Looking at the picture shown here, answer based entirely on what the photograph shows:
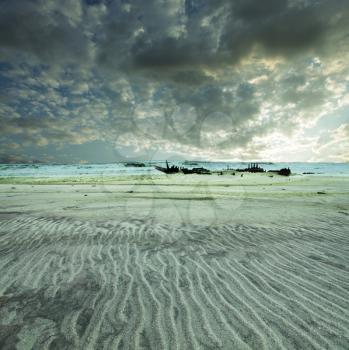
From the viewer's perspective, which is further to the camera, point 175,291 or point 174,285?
point 174,285

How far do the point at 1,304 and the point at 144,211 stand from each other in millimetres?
6746

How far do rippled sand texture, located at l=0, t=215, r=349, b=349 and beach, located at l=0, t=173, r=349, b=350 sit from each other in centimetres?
2

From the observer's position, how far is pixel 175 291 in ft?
12.6

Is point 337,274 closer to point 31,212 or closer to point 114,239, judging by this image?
point 114,239

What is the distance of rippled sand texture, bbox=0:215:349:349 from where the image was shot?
282 cm

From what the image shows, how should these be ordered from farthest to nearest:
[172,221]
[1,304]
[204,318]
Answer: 1. [172,221]
2. [1,304]
3. [204,318]

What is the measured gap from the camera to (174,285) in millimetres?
4031

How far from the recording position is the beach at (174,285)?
2.84m

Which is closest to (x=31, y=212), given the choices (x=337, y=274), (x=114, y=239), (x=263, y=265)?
(x=114, y=239)

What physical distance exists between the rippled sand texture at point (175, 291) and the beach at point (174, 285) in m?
0.02

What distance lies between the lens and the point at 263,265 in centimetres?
475

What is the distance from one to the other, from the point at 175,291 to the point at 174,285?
7.6 inches

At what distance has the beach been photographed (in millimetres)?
2840

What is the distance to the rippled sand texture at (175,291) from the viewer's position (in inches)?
111
